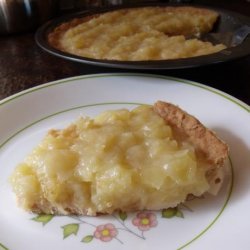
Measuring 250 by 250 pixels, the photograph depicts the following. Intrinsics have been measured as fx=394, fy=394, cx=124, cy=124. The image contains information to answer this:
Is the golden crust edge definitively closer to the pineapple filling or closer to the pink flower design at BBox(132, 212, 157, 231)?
the pineapple filling

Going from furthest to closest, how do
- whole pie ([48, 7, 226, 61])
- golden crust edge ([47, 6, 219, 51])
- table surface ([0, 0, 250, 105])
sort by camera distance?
1. golden crust edge ([47, 6, 219, 51])
2. whole pie ([48, 7, 226, 61])
3. table surface ([0, 0, 250, 105])

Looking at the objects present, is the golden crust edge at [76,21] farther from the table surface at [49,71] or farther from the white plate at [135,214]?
the white plate at [135,214]

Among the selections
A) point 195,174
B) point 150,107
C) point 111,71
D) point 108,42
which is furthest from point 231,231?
point 108,42

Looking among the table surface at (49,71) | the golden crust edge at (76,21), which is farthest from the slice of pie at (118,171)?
the golden crust edge at (76,21)

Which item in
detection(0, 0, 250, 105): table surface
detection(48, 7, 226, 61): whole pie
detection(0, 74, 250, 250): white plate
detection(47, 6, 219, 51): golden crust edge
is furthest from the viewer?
detection(47, 6, 219, 51): golden crust edge

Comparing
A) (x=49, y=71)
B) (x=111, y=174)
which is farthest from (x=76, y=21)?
(x=111, y=174)

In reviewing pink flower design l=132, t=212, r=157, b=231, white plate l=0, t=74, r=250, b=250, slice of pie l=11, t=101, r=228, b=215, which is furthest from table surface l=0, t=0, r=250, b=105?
pink flower design l=132, t=212, r=157, b=231

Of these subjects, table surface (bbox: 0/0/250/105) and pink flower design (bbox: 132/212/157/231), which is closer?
pink flower design (bbox: 132/212/157/231)

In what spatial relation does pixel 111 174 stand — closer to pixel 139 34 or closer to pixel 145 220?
pixel 145 220
